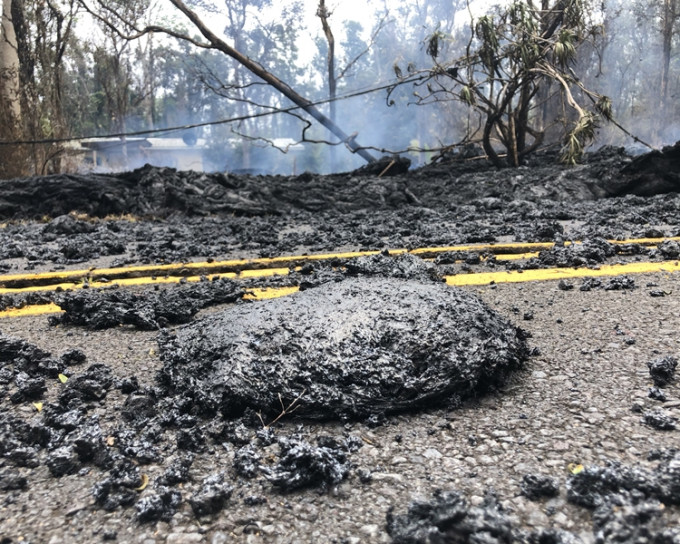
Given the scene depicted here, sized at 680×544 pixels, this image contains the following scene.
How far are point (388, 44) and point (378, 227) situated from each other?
35.7 m

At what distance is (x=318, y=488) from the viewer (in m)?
1.22

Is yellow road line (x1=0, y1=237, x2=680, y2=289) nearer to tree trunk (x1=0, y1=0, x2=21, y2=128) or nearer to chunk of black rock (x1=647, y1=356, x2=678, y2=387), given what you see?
chunk of black rock (x1=647, y1=356, x2=678, y2=387)

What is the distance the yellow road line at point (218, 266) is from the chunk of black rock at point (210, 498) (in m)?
2.29

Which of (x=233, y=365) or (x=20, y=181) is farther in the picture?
(x=20, y=181)

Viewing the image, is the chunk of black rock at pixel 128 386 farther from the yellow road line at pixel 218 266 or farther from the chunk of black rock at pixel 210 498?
the yellow road line at pixel 218 266

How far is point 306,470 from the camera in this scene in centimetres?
123

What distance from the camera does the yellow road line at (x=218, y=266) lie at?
3.54 meters

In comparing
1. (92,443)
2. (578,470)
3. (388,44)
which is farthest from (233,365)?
Answer: (388,44)

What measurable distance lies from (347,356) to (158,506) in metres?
0.68

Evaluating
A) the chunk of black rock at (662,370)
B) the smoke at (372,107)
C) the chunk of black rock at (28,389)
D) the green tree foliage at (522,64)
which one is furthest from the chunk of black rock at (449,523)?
the smoke at (372,107)

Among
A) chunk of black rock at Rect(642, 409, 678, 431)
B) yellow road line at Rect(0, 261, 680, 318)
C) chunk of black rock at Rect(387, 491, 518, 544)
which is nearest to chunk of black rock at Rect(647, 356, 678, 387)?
chunk of black rock at Rect(642, 409, 678, 431)

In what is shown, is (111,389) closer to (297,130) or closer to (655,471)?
(655,471)

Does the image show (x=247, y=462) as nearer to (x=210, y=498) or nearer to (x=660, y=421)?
(x=210, y=498)

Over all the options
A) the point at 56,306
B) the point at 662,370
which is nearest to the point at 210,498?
the point at 662,370
